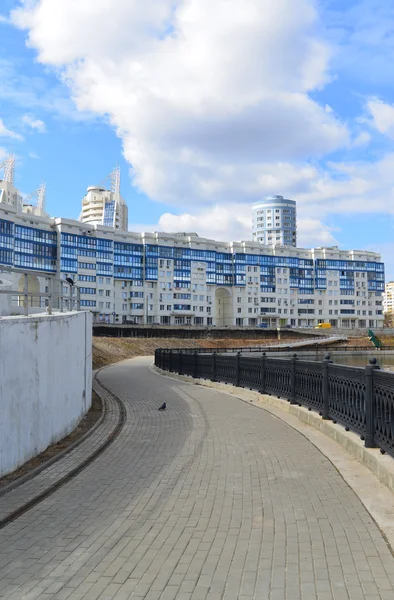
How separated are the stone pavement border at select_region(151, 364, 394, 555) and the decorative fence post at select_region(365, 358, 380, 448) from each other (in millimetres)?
126

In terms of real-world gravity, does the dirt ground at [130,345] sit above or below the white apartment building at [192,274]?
below

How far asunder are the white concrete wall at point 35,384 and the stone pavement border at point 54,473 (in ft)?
1.22

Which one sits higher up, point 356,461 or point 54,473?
point 356,461

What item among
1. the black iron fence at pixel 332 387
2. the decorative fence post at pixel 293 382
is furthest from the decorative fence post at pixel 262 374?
the decorative fence post at pixel 293 382

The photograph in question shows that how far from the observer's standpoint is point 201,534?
451cm

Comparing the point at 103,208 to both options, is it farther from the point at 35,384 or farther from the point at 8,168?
the point at 35,384

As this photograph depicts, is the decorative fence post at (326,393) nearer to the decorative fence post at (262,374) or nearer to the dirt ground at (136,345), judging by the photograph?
the decorative fence post at (262,374)

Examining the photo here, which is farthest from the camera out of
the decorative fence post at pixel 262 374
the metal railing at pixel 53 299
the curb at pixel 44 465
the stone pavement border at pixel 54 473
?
the decorative fence post at pixel 262 374

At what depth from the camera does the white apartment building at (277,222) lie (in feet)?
590

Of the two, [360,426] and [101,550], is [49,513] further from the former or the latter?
[360,426]

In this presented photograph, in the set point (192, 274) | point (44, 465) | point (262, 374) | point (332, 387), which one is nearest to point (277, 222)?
point (192, 274)

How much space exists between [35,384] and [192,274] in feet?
319

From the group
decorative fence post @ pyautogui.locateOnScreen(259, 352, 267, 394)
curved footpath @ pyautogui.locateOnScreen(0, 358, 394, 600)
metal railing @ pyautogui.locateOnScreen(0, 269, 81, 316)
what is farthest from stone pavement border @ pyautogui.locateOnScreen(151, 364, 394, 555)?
metal railing @ pyautogui.locateOnScreen(0, 269, 81, 316)

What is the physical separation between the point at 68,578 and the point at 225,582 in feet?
3.80
